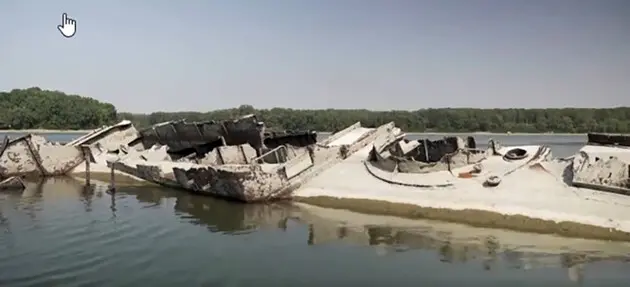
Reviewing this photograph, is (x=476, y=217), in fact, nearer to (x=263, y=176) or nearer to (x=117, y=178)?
(x=263, y=176)

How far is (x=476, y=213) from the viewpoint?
1116 cm

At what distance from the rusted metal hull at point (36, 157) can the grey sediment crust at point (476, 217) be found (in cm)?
1098

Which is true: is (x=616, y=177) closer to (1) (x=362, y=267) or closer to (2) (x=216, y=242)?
(1) (x=362, y=267)

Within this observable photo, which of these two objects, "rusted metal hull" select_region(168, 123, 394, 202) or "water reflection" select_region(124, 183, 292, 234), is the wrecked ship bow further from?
"water reflection" select_region(124, 183, 292, 234)

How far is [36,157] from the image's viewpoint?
20.1 m

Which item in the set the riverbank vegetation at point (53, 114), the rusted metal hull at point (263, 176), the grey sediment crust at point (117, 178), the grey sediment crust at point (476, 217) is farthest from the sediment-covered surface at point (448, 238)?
the riverbank vegetation at point (53, 114)

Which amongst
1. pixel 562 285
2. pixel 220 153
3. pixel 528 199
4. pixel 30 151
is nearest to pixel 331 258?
pixel 562 285

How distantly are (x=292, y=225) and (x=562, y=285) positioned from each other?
17.5ft

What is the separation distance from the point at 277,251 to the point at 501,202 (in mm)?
4604

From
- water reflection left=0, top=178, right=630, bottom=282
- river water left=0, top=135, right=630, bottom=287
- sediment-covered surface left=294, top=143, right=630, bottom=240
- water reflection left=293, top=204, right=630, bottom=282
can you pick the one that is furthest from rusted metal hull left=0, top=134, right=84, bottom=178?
water reflection left=293, top=204, right=630, bottom=282

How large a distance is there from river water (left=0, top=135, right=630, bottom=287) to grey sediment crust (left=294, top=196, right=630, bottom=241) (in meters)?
0.28

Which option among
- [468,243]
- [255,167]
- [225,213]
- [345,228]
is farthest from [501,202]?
[225,213]

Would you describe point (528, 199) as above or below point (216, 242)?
above

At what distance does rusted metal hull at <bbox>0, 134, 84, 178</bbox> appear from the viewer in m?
19.5
